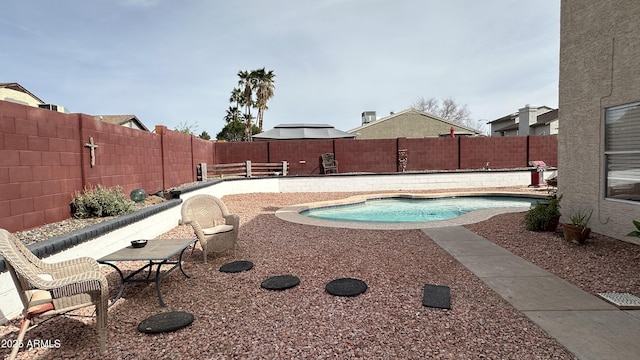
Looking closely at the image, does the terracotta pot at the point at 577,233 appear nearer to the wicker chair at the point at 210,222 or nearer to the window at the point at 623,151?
the window at the point at 623,151

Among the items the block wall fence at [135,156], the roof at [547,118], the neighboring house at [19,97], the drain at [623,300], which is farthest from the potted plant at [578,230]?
the roof at [547,118]

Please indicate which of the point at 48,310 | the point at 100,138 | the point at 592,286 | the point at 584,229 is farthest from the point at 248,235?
A: the point at 584,229

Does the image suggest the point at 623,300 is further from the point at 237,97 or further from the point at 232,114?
the point at 232,114

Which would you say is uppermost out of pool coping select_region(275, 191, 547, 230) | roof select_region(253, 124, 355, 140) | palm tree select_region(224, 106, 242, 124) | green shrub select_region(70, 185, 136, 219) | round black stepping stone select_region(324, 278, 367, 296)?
palm tree select_region(224, 106, 242, 124)

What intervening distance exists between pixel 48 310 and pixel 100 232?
2.34m

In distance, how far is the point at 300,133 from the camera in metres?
18.5

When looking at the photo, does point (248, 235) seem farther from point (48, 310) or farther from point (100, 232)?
point (48, 310)

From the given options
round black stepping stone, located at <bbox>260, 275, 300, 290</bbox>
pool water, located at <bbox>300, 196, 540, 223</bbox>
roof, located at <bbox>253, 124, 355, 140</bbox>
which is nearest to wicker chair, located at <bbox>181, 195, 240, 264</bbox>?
round black stepping stone, located at <bbox>260, 275, 300, 290</bbox>

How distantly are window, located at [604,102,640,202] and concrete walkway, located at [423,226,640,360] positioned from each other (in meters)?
2.12

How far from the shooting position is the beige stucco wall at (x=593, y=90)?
484cm

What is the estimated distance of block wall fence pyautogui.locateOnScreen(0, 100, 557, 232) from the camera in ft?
14.2

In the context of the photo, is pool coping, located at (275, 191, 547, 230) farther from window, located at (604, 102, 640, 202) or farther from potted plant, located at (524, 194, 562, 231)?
window, located at (604, 102, 640, 202)

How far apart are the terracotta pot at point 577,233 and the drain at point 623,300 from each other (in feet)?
6.22

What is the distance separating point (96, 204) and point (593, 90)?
8505mm
